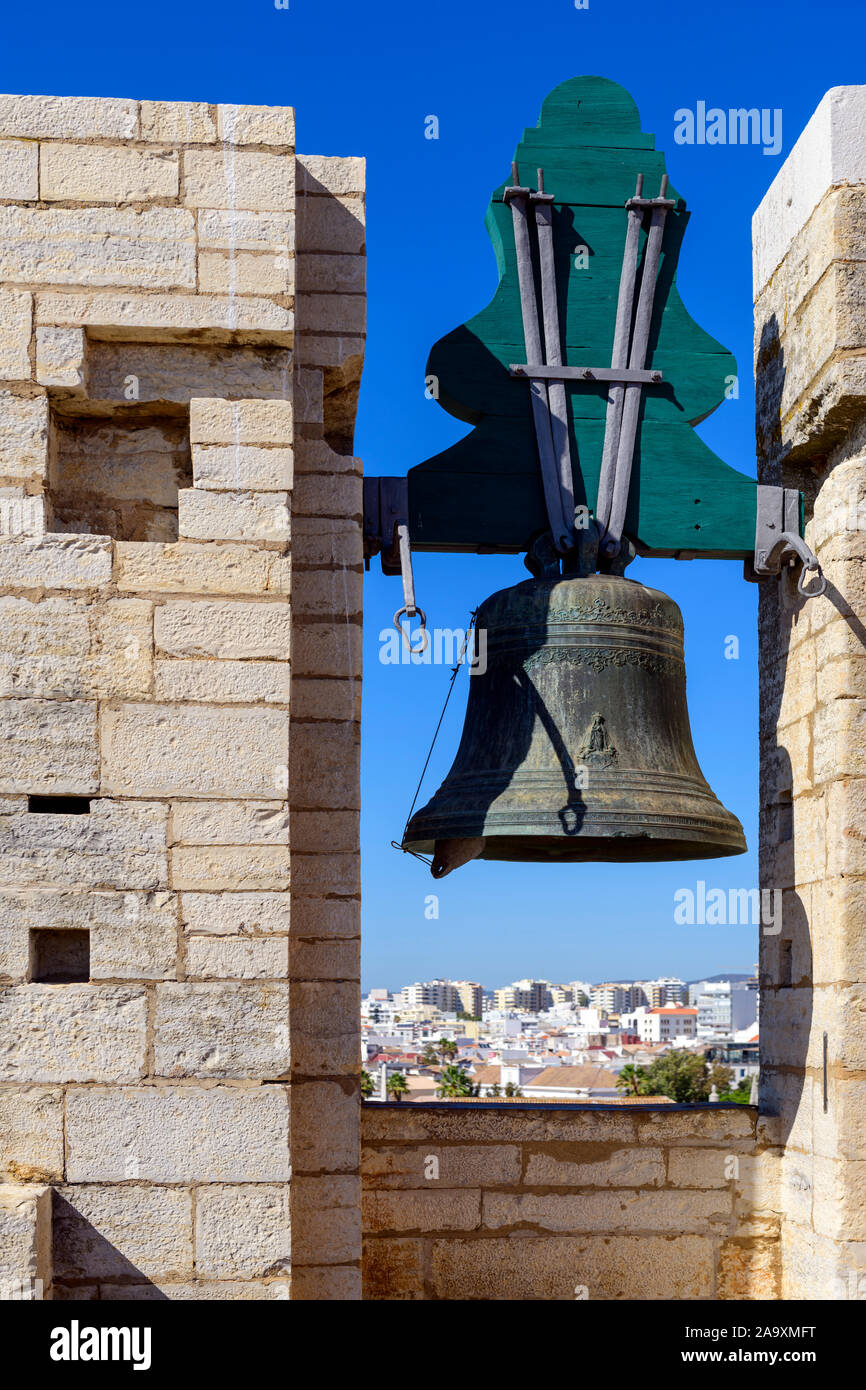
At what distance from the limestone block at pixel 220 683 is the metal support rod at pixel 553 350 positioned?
63.6 inches

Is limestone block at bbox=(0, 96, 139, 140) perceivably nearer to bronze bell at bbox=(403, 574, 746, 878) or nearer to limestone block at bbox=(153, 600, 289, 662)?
limestone block at bbox=(153, 600, 289, 662)

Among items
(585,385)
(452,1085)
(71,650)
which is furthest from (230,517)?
(452,1085)

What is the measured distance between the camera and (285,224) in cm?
436

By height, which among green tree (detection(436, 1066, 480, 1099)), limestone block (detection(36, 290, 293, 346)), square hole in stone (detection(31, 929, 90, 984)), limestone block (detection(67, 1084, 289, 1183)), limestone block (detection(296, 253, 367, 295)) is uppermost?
limestone block (detection(296, 253, 367, 295))

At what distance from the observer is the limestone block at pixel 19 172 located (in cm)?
430

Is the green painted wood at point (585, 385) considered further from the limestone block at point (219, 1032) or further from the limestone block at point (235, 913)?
the limestone block at point (219, 1032)

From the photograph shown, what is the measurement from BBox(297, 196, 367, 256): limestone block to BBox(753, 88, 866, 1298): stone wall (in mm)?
1532

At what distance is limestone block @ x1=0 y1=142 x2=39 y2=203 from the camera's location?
4.30 m

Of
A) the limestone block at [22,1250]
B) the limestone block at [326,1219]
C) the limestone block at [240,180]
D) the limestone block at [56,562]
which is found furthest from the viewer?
the limestone block at [326,1219]

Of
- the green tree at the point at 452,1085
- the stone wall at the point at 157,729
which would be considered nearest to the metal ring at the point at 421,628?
the stone wall at the point at 157,729

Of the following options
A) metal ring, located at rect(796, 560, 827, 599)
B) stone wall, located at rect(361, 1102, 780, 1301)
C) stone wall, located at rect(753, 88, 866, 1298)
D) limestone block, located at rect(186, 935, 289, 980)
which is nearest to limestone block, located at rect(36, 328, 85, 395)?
limestone block, located at rect(186, 935, 289, 980)

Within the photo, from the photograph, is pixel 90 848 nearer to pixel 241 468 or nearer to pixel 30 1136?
pixel 30 1136

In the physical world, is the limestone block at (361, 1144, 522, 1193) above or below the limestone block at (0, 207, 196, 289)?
below
